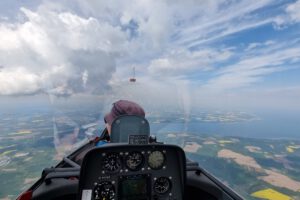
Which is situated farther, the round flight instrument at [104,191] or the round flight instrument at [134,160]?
the round flight instrument at [134,160]

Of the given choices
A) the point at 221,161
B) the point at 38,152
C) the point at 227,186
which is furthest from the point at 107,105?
the point at 221,161

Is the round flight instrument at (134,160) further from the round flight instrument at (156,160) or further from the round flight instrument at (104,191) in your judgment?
the round flight instrument at (104,191)

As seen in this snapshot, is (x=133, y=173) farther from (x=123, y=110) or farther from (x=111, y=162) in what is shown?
(x=123, y=110)

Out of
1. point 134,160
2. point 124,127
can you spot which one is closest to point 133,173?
point 134,160

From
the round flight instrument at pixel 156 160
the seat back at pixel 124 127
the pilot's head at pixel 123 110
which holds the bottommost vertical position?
the round flight instrument at pixel 156 160

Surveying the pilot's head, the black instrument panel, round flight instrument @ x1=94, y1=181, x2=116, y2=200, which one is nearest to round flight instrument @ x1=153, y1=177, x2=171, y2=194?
the black instrument panel

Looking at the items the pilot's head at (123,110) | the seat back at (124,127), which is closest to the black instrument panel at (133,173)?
the seat back at (124,127)

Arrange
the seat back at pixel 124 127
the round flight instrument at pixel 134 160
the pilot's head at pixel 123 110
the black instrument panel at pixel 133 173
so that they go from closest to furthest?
the black instrument panel at pixel 133 173 < the round flight instrument at pixel 134 160 < the seat back at pixel 124 127 < the pilot's head at pixel 123 110
